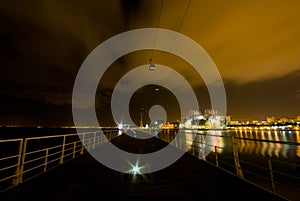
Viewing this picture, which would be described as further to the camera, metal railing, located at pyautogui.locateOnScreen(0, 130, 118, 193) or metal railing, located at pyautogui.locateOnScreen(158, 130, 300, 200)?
metal railing, located at pyautogui.locateOnScreen(0, 130, 118, 193)

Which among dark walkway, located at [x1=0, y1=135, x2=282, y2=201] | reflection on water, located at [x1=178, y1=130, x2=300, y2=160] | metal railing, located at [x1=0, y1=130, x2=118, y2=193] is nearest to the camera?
dark walkway, located at [x1=0, y1=135, x2=282, y2=201]

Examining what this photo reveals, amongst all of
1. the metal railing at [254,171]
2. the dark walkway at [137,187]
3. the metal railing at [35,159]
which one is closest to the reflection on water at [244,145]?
the metal railing at [254,171]

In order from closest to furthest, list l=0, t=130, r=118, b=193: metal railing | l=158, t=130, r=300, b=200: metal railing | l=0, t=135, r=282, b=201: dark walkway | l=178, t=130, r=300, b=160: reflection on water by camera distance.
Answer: l=0, t=135, r=282, b=201: dark walkway
l=158, t=130, r=300, b=200: metal railing
l=0, t=130, r=118, b=193: metal railing
l=178, t=130, r=300, b=160: reflection on water

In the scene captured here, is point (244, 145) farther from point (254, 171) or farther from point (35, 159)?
point (35, 159)

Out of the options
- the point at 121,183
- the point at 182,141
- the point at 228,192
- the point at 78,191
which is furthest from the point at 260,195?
the point at 182,141

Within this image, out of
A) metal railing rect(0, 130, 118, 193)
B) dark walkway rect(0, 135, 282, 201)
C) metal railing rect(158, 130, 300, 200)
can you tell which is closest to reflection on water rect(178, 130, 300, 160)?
metal railing rect(158, 130, 300, 200)

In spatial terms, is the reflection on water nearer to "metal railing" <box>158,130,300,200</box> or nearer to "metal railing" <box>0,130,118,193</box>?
"metal railing" <box>158,130,300,200</box>

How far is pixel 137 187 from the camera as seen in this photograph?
3.81 m

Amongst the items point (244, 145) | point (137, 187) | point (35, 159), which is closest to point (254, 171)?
point (137, 187)

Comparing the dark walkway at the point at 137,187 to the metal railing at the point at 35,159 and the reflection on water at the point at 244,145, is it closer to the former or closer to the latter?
the metal railing at the point at 35,159

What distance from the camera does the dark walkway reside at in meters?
3.29

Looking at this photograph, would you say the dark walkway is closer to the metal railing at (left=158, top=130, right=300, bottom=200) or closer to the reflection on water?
the metal railing at (left=158, top=130, right=300, bottom=200)

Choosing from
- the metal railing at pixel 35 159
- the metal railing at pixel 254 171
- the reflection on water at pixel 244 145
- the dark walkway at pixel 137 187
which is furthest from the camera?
the reflection on water at pixel 244 145

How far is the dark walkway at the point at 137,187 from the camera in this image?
3287 mm
